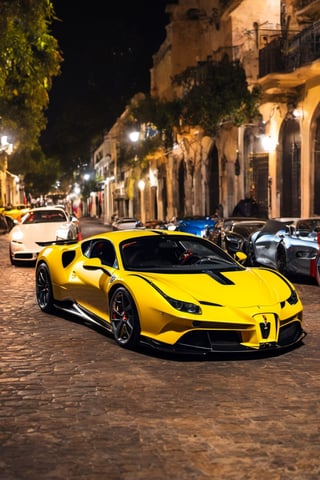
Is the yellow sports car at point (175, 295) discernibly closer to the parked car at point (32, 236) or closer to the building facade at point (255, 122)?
the parked car at point (32, 236)

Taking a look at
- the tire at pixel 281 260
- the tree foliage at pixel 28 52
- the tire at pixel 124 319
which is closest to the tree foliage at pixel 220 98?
the tree foliage at pixel 28 52

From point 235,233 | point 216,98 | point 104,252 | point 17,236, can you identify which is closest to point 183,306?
point 104,252

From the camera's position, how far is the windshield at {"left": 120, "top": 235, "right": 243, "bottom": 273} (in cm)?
869

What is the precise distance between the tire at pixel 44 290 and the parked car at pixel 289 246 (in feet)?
18.7

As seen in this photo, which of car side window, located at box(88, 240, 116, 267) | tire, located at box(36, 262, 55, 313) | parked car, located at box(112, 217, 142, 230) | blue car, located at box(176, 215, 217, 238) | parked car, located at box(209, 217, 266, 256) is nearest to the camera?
car side window, located at box(88, 240, 116, 267)

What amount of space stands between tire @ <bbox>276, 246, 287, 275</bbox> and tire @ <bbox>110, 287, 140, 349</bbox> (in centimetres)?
791

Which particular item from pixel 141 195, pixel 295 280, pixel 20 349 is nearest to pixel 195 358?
pixel 20 349

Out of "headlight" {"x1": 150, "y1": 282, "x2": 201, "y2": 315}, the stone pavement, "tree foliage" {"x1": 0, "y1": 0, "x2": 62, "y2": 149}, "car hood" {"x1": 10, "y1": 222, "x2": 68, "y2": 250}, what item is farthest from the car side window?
"car hood" {"x1": 10, "y1": 222, "x2": 68, "y2": 250}

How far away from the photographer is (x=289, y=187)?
95.3ft

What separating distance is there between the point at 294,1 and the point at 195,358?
874 inches

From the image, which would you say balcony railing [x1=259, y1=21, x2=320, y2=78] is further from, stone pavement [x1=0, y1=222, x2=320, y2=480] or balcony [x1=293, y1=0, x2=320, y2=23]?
stone pavement [x1=0, y1=222, x2=320, y2=480]

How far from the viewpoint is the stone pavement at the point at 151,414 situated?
4469 mm

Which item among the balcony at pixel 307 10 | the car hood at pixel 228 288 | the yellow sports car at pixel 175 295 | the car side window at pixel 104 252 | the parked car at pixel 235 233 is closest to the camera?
the yellow sports car at pixel 175 295

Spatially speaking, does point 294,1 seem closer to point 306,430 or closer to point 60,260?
point 60,260
